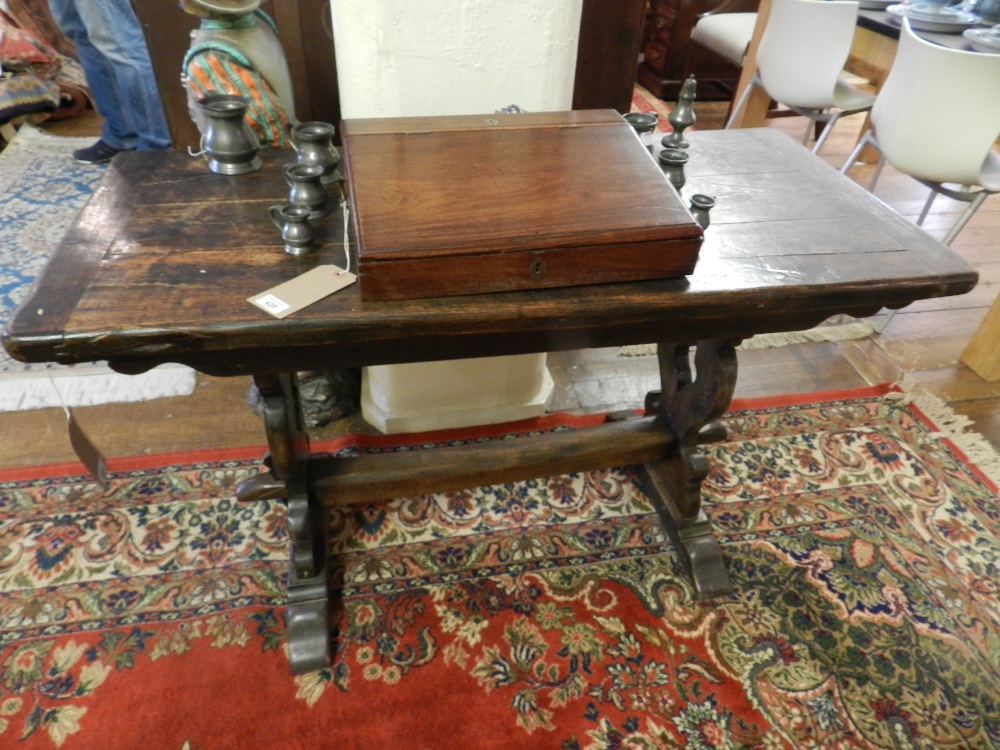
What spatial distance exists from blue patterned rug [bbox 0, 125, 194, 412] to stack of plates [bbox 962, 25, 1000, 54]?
3.02 meters

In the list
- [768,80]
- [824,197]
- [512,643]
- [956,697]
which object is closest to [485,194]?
[824,197]

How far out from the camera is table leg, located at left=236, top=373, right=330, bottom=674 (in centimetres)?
136

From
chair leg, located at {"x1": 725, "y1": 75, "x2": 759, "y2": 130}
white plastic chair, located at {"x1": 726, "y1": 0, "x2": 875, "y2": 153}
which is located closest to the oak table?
white plastic chair, located at {"x1": 726, "y1": 0, "x2": 875, "y2": 153}

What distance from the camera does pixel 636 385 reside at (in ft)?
7.11

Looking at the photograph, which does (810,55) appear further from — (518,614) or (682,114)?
(518,614)

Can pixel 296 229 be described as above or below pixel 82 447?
above

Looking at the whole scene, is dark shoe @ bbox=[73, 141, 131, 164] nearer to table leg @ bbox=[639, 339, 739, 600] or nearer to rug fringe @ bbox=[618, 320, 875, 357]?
rug fringe @ bbox=[618, 320, 875, 357]

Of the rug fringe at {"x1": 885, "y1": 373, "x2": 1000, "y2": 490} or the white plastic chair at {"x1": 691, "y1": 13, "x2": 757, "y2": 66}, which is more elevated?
the white plastic chair at {"x1": 691, "y1": 13, "x2": 757, "y2": 66}

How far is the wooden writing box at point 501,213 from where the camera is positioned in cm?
97

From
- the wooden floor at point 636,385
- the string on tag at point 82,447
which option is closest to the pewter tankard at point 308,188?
the string on tag at point 82,447

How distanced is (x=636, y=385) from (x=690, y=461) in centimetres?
60

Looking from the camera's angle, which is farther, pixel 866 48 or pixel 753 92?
pixel 753 92

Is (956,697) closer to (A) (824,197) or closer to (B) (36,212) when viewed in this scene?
(A) (824,197)

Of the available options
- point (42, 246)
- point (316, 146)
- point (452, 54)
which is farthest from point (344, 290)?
point (42, 246)
